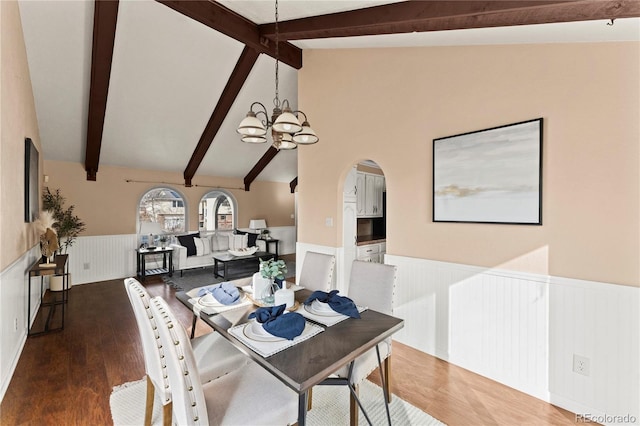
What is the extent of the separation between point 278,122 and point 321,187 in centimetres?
193

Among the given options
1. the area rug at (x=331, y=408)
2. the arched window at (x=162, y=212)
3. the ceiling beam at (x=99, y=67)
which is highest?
the ceiling beam at (x=99, y=67)

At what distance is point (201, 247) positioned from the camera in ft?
21.2

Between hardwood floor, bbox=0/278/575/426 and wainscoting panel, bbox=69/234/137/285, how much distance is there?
264 cm

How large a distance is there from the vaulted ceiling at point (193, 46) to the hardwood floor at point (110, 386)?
2568mm

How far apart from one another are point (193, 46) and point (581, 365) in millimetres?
5080

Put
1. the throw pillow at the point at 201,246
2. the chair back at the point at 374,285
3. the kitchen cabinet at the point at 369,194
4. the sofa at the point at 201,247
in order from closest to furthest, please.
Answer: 1. the chair back at the point at 374,285
2. the kitchen cabinet at the point at 369,194
3. the sofa at the point at 201,247
4. the throw pillow at the point at 201,246

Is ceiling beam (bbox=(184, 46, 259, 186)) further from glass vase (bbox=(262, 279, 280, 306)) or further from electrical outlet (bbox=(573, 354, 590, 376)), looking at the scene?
electrical outlet (bbox=(573, 354, 590, 376))

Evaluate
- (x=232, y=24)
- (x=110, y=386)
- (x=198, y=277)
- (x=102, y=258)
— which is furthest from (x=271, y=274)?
(x=102, y=258)

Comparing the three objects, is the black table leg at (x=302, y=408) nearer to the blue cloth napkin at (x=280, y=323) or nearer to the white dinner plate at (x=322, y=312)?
the blue cloth napkin at (x=280, y=323)

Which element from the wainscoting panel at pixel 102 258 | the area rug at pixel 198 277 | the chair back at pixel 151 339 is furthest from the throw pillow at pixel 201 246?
the chair back at pixel 151 339

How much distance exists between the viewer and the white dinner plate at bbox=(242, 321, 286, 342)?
148cm

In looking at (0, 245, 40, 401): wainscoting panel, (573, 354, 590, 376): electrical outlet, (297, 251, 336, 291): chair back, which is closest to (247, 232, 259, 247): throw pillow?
(0, 245, 40, 401): wainscoting panel

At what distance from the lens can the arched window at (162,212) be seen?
6281mm

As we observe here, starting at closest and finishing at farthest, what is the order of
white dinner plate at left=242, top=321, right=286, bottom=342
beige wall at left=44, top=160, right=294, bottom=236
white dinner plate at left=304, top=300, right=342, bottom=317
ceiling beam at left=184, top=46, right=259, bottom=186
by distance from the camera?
white dinner plate at left=242, top=321, right=286, bottom=342 → white dinner plate at left=304, top=300, right=342, bottom=317 → ceiling beam at left=184, top=46, right=259, bottom=186 → beige wall at left=44, top=160, right=294, bottom=236
